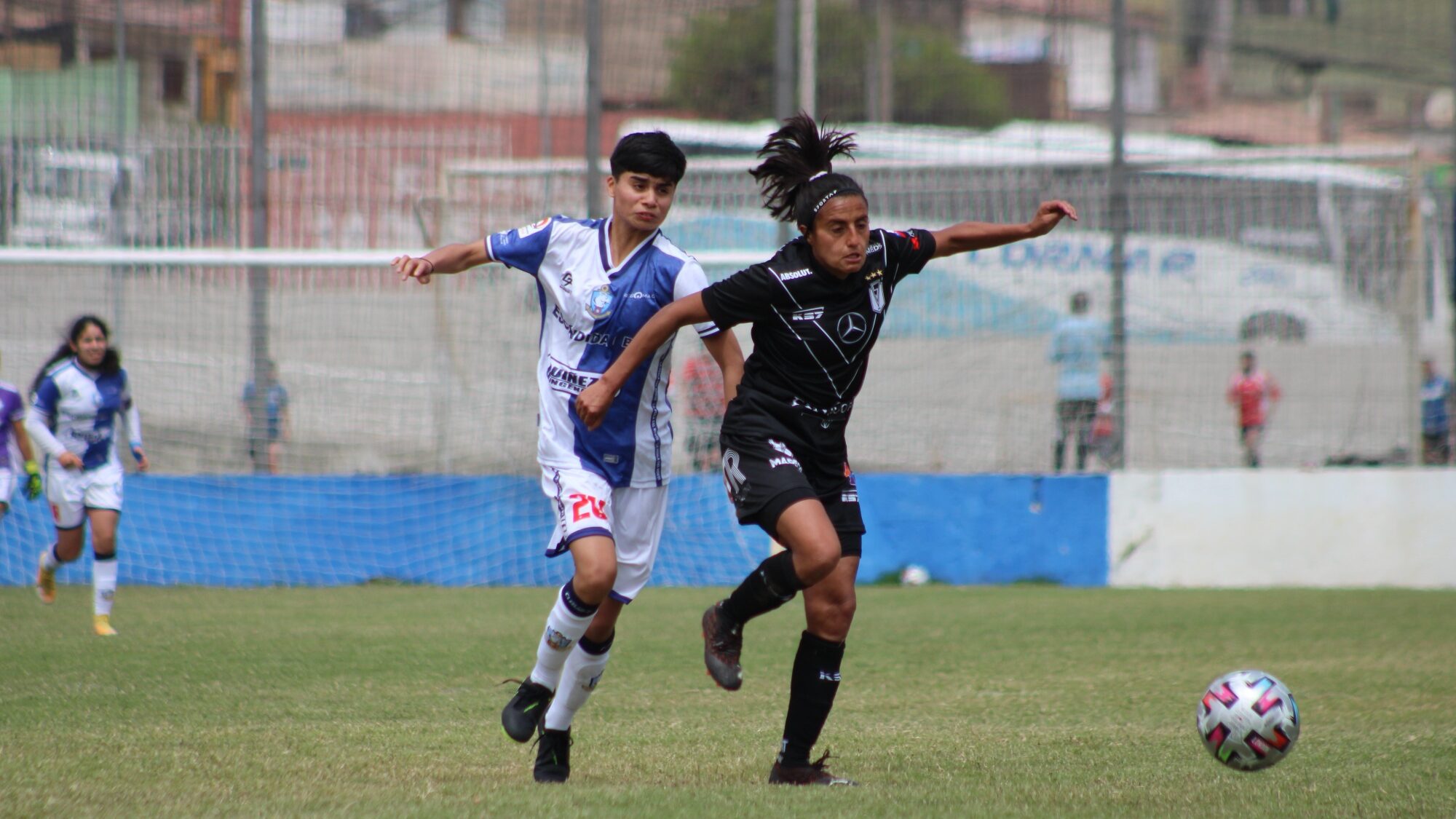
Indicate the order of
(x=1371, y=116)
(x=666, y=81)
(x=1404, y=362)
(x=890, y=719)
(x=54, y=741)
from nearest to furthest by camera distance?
(x=54, y=741) → (x=890, y=719) → (x=1404, y=362) → (x=666, y=81) → (x=1371, y=116)

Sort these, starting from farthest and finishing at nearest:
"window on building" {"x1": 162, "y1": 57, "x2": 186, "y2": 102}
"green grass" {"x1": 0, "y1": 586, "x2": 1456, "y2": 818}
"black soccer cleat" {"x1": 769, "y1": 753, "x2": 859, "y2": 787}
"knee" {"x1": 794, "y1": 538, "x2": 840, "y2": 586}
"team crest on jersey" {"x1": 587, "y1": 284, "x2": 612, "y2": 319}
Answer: "window on building" {"x1": 162, "y1": 57, "x2": 186, "y2": 102}
"team crest on jersey" {"x1": 587, "y1": 284, "x2": 612, "y2": 319}
"black soccer cleat" {"x1": 769, "y1": 753, "x2": 859, "y2": 787}
"knee" {"x1": 794, "y1": 538, "x2": 840, "y2": 586}
"green grass" {"x1": 0, "y1": 586, "x2": 1456, "y2": 818}

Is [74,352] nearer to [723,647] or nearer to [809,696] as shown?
[723,647]

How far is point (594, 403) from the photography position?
17.3ft

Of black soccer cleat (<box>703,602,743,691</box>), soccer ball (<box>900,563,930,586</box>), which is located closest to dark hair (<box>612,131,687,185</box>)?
black soccer cleat (<box>703,602,743,691</box>)

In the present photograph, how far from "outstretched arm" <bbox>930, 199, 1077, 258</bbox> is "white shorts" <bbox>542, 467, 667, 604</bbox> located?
142 cm

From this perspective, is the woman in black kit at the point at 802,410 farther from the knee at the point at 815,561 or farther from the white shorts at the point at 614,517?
the white shorts at the point at 614,517

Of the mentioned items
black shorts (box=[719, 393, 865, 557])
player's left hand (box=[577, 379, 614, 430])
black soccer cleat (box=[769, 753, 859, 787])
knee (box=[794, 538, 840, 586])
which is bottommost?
black soccer cleat (box=[769, 753, 859, 787])

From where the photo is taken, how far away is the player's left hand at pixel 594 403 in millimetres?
5270

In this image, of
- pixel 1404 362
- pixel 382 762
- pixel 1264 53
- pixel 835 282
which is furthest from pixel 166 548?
pixel 1264 53

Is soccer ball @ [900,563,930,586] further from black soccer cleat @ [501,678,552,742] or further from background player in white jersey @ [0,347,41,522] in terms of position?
black soccer cleat @ [501,678,552,742]

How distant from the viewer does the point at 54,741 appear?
5.85m

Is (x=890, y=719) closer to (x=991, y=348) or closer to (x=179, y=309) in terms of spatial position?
(x=991, y=348)

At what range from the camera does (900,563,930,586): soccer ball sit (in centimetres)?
1330

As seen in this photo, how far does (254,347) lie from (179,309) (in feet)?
2.60
